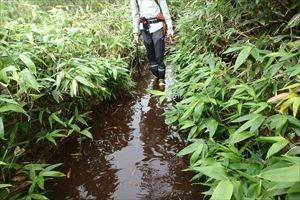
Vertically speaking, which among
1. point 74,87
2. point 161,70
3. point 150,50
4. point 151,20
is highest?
point 151,20

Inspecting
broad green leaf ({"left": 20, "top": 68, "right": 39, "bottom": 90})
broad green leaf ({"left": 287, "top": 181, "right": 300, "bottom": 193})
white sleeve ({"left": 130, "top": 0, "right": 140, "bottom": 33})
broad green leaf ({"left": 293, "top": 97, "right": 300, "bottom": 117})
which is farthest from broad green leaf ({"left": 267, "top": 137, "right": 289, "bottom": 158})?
white sleeve ({"left": 130, "top": 0, "right": 140, "bottom": 33})

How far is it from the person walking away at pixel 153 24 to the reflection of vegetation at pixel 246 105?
89cm

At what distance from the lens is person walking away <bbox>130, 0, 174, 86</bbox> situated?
216 inches

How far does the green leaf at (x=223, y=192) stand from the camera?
151 cm

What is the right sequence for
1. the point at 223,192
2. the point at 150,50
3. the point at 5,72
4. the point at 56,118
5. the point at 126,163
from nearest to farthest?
1. the point at 223,192
2. the point at 5,72
3. the point at 56,118
4. the point at 126,163
5. the point at 150,50

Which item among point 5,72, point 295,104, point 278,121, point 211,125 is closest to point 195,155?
point 211,125

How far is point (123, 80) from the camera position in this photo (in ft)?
16.1

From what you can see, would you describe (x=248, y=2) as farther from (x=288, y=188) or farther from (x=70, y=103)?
(x=288, y=188)

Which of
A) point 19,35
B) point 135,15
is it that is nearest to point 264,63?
point 19,35

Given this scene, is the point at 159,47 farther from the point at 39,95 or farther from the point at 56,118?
the point at 39,95

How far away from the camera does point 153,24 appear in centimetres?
553

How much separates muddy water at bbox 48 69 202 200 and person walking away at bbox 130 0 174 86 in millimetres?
1534

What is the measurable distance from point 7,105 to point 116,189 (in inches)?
46.3

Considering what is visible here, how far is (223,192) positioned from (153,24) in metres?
4.36
